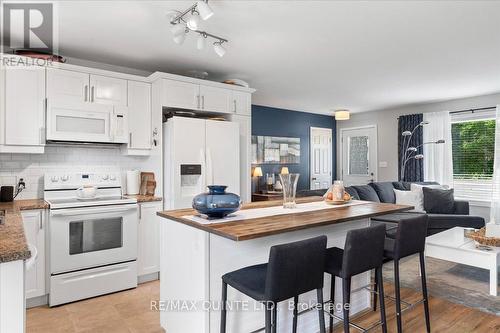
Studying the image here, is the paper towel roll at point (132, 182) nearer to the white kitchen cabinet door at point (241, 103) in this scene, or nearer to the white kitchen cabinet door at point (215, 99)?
the white kitchen cabinet door at point (215, 99)

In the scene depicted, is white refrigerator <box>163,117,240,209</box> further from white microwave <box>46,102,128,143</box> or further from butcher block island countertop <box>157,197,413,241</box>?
butcher block island countertop <box>157,197,413,241</box>

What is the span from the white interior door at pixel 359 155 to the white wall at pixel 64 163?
204 inches

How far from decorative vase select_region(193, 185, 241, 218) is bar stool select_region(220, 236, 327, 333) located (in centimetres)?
37

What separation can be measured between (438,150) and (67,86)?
6011mm

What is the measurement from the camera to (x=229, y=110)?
3951 mm

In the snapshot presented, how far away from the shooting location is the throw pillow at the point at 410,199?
5.00 m

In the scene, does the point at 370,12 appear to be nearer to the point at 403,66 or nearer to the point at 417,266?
the point at 403,66

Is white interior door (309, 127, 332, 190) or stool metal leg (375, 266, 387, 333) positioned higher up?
white interior door (309, 127, 332, 190)

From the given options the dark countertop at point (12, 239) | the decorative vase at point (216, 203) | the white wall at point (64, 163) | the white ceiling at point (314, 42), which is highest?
the white ceiling at point (314, 42)

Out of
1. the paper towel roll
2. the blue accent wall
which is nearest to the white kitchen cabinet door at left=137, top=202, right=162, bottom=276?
the paper towel roll

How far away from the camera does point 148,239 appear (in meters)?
3.38

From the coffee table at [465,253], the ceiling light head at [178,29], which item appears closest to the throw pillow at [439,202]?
the coffee table at [465,253]

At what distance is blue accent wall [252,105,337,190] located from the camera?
628cm

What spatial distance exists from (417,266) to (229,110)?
293 centimetres
